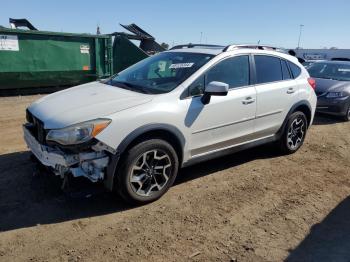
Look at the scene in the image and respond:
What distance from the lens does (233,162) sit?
18.3ft

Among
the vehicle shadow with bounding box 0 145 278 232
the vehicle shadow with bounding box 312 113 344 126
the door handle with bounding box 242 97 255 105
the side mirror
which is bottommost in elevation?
the vehicle shadow with bounding box 312 113 344 126

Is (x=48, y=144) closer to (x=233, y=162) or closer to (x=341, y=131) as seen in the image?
(x=233, y=162)

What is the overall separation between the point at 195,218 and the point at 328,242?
1.31 m

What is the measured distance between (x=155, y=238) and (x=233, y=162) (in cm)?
242

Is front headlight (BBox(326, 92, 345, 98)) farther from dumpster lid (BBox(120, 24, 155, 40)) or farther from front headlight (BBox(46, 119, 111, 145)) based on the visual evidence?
dumpster lid (BBox(120, 24, 155, 40))

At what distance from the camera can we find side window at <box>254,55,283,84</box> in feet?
16.9

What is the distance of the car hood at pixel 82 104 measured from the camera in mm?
3682

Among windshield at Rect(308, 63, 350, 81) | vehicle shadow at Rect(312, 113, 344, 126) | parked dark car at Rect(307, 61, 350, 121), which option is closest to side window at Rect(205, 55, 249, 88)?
vehicle shadow at Rect(312, 113, 344, 126)

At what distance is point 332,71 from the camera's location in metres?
10.3

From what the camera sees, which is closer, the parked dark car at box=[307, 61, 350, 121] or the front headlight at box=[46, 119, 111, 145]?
the front headlight at box=[46, 119, 111, 145]

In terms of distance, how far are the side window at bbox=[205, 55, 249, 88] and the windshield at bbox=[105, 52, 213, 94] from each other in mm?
176

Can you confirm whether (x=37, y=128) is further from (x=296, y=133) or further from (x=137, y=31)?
(x=137, y=31)

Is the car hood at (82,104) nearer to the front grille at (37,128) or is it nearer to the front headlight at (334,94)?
the front grille at (37,128)

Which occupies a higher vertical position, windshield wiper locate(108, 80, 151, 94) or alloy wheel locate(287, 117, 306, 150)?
windshield wiper locate(108, 80, 151, 94)
